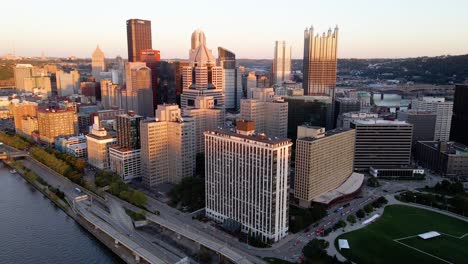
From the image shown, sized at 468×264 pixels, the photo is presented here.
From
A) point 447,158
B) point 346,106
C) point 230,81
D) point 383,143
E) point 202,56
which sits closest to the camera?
point 447,158

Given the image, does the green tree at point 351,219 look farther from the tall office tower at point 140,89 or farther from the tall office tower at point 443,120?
the tall office tower at point 140,89

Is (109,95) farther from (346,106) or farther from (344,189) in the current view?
(344,189)

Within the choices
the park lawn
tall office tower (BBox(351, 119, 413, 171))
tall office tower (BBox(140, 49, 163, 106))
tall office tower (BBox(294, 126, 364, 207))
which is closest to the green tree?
tall office tower (BBox(294, 126, 364, 207))

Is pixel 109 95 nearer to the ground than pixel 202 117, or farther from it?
farther from it

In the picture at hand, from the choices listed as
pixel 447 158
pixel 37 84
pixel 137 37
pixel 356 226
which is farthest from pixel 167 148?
pixel 37 84

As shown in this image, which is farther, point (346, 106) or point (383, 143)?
point (346, 106)

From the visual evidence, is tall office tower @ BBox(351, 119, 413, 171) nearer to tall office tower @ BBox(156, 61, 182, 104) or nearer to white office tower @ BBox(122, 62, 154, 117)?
white office tower @ BBox(122, 62, 154, 117)

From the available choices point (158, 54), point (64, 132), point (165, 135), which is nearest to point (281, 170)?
point (165, 135)

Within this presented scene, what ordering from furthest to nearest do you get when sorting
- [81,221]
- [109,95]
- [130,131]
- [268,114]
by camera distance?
1. [109,95]
2. [268,114]
3. [130,131]
4. [81,221]
